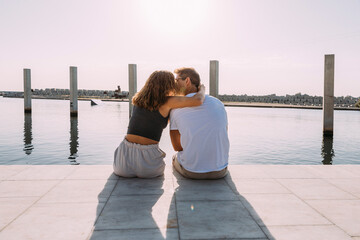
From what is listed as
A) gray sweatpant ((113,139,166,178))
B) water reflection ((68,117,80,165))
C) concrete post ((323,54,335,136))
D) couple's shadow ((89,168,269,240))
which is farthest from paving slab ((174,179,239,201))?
concrete post ((323,54,335,136))

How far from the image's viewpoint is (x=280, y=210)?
2861 mm

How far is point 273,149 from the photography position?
36.8 ft

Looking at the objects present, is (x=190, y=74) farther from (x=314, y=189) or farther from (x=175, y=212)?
(x=314, y=189)

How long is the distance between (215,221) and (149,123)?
1.53 meters

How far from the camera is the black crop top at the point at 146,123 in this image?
366 cm

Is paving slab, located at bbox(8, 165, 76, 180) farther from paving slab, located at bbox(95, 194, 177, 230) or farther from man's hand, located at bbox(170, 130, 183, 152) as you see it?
man's hand, located at bbox(170, 130, 183, 152)

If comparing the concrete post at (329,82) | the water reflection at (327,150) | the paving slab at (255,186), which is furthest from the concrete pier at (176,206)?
the concrete post at (329,82)

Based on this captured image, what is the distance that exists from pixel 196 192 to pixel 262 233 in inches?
41.7

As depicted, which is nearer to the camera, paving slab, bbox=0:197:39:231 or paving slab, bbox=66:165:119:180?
paving slab, bbox=0:197:39:231

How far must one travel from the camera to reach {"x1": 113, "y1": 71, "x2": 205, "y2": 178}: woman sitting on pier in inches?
138

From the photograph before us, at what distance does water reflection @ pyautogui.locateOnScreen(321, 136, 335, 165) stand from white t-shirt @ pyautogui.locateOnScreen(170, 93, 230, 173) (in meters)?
7.18

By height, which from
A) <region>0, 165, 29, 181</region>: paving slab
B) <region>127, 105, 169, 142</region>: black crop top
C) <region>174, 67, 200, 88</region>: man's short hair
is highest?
<region>174, 67, 200, 88</region>: man's short hair

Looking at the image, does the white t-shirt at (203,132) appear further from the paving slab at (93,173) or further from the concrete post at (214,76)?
the concrete post at (214,76)

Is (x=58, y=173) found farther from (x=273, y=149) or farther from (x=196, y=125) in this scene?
(x=273, y=149)
